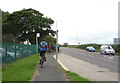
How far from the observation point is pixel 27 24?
47531mm

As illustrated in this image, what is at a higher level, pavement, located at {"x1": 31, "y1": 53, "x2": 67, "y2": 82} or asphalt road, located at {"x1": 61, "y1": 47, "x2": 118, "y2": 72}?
pavement, located at {"x1": 31, "y1": 53, "x2": 67, "y2": 82}

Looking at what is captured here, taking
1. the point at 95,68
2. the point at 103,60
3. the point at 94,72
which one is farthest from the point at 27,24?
the point at 94,72

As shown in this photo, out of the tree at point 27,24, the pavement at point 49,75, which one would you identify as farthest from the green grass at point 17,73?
the tree at point 27,24

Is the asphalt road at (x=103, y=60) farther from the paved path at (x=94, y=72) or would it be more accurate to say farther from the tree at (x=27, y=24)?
the tree at (x=27, y=24)

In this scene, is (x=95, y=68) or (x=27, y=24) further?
(x=27, y=24)

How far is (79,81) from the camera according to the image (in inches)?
347

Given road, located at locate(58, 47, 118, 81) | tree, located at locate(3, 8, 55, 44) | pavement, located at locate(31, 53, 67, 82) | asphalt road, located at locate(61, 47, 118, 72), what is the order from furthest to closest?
tree, located at locate(3, 8, 55, 44) → asphalt road, located at locate(61, 47, 118, 72) → road, located at locate(58, 47, 118, 81) → pavement, located at locate(31, 53, 67, 82)

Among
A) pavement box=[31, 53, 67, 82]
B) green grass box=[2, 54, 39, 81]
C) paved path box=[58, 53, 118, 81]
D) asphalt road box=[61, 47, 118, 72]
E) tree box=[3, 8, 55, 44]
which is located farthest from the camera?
tree box=[3, 8, 55, 44]

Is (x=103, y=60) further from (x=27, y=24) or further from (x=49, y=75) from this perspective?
(x=27, y=24)

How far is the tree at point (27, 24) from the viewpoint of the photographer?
48.0 m

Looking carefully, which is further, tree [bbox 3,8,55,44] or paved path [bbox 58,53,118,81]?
tree [bbox 3,8,55,44]

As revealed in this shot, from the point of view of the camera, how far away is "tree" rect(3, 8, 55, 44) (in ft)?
157

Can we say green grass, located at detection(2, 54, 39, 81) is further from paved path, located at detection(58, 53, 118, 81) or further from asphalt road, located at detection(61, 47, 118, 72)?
asphalt road, located at detection(61, 47, 118, 72)

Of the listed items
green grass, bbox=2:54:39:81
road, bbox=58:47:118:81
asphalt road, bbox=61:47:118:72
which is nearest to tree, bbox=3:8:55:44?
asphalt road, bbox=61:47:118:72
